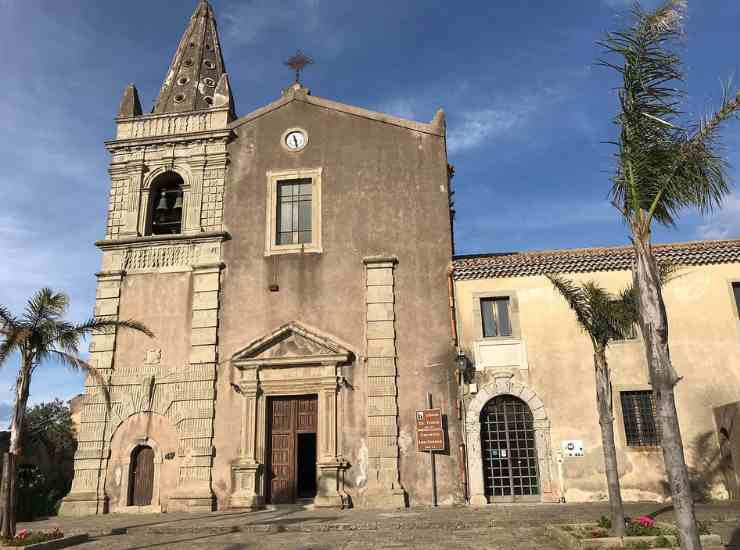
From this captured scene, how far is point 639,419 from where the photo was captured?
15.8 meters

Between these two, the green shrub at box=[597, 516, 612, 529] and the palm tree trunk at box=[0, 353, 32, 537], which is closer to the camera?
the green shrub at box=[597, 516, 612, 529]

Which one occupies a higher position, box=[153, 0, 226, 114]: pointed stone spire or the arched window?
box=[153, 0, 226, 114]: pointed stone spire

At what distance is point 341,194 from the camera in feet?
61.5

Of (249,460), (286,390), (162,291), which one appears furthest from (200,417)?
(162,291)

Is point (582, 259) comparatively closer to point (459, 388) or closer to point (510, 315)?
point (510, 315)

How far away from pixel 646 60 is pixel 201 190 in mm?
13721

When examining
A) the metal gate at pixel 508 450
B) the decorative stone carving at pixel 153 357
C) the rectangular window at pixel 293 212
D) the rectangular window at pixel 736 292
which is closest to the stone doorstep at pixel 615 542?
the metal gate at pixel 508 450

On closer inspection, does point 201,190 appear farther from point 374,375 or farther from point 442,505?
point 442,505

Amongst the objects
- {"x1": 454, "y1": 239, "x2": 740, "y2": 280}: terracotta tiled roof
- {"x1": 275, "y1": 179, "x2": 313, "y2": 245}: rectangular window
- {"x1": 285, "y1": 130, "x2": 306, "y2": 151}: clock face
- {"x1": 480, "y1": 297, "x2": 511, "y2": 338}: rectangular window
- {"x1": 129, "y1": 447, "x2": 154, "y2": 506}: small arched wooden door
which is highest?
{"x1": 285, "y1": 130, "x2": 306, "y2": 151}: clock face

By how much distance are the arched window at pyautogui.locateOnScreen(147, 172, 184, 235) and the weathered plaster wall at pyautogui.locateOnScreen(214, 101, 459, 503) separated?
1825 mm

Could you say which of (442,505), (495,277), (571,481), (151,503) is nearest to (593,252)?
(495,277)

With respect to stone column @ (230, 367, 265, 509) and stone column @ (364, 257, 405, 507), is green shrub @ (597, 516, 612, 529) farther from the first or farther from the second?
stone column @ (230, 367, 265, 509)

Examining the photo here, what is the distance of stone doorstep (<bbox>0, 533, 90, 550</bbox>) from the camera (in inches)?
408

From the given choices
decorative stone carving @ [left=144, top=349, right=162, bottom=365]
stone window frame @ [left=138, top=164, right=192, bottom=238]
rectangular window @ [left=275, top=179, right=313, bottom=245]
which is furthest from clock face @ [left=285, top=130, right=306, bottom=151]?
decorative stone carving @ [left=144, top=349, right=162, bottom=365]
